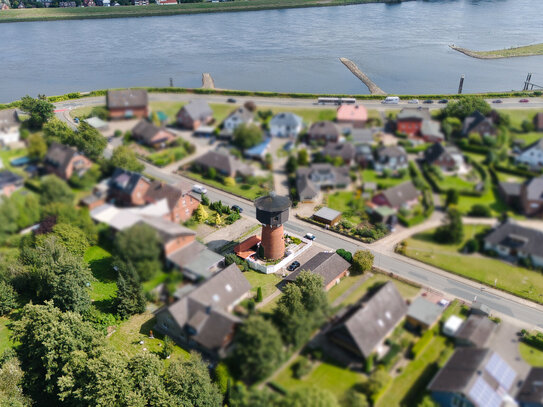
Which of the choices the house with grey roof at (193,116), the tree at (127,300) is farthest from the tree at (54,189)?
the tree at (127,300)

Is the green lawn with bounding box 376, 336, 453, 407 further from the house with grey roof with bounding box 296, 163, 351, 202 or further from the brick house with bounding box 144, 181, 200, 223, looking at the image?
the brick house with bounding box 144, 181, 200, 223

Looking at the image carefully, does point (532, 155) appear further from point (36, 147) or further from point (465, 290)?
point (36, 147)

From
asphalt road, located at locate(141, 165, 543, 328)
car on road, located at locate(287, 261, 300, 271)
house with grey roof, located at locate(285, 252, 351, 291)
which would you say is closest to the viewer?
asphalt road, located at locate(141, 165, 543, 328)

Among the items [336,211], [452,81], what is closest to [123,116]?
[336,211]

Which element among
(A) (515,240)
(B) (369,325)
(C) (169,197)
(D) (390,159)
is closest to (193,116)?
(C) (169,197)

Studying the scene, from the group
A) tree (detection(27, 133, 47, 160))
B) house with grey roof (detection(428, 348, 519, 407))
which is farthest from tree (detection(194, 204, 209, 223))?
house with grey roof (detection(428, 348, 519, 407))

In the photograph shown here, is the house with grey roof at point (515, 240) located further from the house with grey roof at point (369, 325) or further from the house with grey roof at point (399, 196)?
the house with grey roof at point (369, 325)
